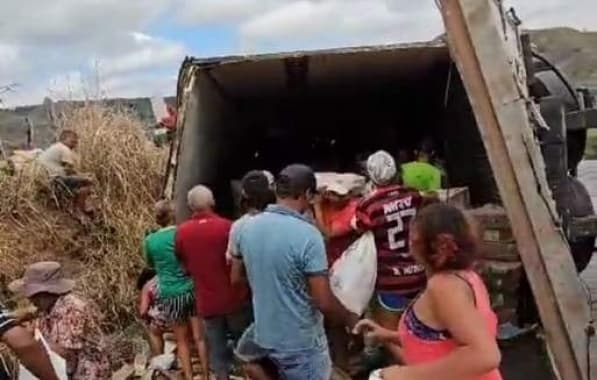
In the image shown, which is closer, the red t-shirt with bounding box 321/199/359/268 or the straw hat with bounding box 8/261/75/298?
the straw hat with bounding box 8/261/75/298

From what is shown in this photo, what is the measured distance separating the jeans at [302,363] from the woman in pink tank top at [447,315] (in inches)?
64.8

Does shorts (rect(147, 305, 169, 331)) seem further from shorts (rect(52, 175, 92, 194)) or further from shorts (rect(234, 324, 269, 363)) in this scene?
shorts (rect(234, 324, 269, 363))

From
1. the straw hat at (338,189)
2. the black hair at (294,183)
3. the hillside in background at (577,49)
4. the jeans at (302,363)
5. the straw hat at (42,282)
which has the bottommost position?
the jeans at (302,363)

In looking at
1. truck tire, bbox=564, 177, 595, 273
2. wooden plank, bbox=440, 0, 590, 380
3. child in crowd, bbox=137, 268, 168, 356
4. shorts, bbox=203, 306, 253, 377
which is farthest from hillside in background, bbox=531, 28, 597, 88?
wooden plank, bbox=440, 0, 590, 380

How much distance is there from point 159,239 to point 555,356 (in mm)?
2933

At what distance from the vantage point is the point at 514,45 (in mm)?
6426

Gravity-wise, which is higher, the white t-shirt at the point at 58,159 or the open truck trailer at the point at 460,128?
the white t-shirt at the point at 58,159

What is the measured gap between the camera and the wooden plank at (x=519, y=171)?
519 centimetres

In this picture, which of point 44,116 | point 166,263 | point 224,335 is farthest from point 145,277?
point 44,116

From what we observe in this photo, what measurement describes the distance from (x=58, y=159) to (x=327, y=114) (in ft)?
9.25

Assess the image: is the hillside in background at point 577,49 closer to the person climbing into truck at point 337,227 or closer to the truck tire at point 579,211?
the truck tire at point 579,211

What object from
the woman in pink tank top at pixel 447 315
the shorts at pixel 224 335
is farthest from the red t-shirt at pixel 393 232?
the woman in pink tank top at pixel 447 315

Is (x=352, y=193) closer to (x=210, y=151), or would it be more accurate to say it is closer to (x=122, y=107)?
(x=210, y=151)

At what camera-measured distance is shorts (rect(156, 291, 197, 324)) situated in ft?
24.2
